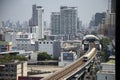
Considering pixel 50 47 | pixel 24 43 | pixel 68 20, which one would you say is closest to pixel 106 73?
pixel 50 47

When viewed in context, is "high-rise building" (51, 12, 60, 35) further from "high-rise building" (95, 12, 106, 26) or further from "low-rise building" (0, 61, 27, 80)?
"low-rise building" (0, 61, 27, 80)

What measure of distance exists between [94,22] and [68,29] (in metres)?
1.59

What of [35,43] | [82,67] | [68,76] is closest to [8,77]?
[68,76]

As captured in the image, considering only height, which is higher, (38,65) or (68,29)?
(68,29)

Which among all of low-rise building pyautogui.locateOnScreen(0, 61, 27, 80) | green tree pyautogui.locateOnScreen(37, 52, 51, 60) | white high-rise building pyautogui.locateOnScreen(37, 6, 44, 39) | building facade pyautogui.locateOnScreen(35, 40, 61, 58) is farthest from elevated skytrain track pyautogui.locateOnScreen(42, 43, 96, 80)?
white high-rise building pyautogui.locateOnScreen(37, 6, 44, 39)

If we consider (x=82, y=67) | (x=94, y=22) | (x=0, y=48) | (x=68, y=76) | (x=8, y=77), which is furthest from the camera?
(x=94, y=22)

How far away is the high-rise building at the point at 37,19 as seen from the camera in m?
10.2

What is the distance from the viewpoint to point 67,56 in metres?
6.51

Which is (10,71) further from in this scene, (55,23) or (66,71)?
(55,23)

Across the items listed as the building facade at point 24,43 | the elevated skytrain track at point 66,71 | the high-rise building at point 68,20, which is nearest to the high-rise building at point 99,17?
the high-rise building at point 68,20

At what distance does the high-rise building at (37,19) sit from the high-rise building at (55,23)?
0.53m

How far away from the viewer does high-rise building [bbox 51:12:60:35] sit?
31.7 feet

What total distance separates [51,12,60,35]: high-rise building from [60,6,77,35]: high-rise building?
11cm
